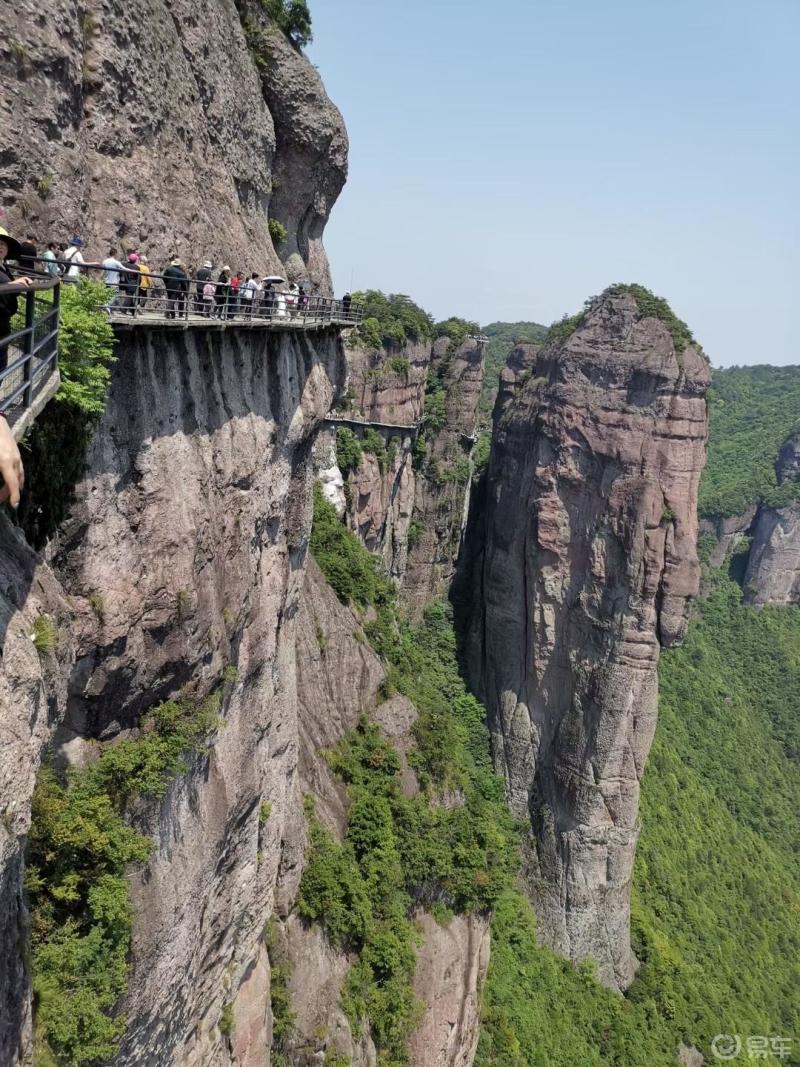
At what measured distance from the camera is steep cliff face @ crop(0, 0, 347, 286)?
9.59 meters

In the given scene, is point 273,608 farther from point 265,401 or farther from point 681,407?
point 681,407

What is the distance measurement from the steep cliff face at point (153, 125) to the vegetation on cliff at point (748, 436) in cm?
6114

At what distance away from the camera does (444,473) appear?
51.7 meters

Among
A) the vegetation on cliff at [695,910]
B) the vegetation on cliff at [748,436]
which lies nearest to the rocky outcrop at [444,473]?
the vegetation on cliff at [695,910]

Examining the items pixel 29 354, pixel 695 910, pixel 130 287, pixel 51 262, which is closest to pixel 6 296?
pixel 29 354

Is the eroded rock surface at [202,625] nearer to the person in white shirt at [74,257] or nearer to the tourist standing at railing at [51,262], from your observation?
the person in white shirt at [74,257]

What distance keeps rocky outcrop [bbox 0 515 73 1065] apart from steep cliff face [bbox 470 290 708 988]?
3066 cm

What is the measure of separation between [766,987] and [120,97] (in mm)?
52069

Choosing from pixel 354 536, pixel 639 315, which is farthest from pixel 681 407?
pixel 354 536

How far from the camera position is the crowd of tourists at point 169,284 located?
923 centimetres

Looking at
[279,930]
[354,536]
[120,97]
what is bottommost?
[279,930]

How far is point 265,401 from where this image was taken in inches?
622

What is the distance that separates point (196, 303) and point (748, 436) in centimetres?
11708

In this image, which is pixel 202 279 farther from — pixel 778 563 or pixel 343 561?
pixel 778 563
